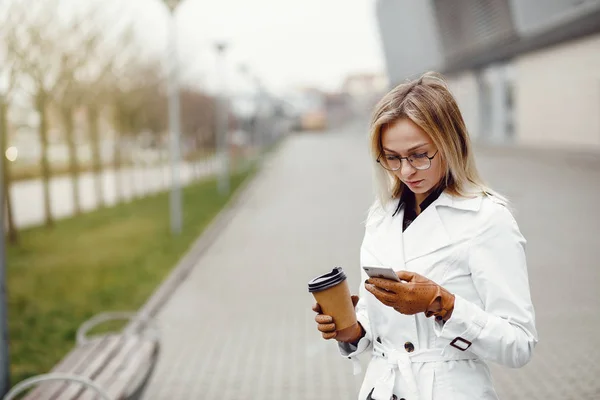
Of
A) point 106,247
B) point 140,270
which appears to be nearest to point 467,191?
point 140,270

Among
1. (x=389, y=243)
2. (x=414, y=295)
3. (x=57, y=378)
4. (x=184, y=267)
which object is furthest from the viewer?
(x=184, y=267)

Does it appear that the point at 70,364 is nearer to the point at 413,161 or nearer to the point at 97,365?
the point at 97,365

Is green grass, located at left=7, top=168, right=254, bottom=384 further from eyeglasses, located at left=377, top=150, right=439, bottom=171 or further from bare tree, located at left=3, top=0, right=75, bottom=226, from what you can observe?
eyeglasses, located at left=377, top=150, right=439, bottom=171

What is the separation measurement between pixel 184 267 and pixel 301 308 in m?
3.15

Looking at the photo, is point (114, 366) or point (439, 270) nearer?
point (439, 270)

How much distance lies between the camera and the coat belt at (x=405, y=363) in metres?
2.19

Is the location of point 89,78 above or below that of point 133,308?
above

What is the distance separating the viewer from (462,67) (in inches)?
1802

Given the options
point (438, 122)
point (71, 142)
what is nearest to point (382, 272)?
point (438, 122)

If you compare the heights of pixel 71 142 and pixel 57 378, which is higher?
pixel 71 142

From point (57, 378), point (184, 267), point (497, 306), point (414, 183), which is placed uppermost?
point (414, 183)

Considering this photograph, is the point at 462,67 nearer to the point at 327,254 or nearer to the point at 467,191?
the point at 327,254

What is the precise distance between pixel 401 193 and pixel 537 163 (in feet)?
79.0

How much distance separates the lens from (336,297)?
2.20m
